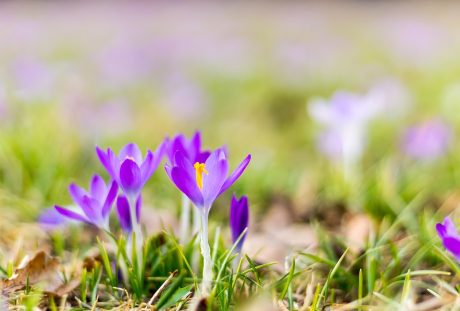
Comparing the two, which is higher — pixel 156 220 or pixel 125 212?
pixel 125 212

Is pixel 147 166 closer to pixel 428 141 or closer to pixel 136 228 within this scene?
pixel 136 228

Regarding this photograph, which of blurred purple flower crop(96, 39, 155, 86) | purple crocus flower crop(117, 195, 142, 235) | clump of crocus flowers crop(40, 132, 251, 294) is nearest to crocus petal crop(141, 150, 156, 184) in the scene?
clump of crocus flowers crop(40, 132, 251, 294)

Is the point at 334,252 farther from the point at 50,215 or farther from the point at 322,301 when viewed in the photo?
the point at 50,215

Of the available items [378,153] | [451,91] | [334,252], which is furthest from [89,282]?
[451,91]

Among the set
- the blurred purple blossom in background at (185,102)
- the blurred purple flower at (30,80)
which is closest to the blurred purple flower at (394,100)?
the blurred purple blossom in background at (185,102)

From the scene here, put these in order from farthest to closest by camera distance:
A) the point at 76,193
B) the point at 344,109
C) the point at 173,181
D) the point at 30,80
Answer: the point at 30,80 < the point at 344,109 < the point at 76,193 < the point at 173,181

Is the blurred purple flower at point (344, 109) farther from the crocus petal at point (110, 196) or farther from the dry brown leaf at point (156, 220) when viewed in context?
the crocus petal at point (110, 196)

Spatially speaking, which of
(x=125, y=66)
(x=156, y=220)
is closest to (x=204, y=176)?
(x=156, y=220)
